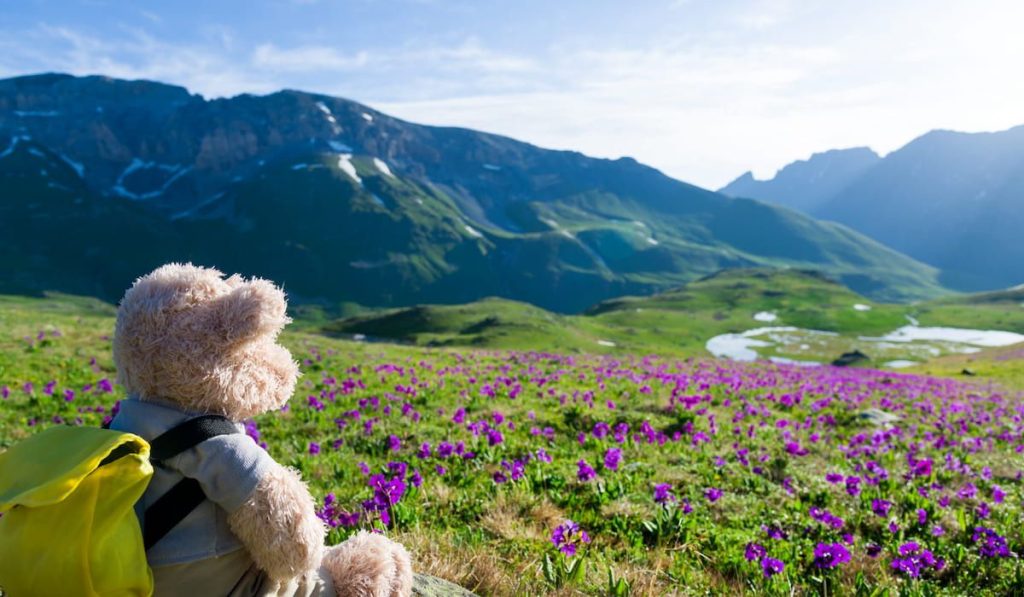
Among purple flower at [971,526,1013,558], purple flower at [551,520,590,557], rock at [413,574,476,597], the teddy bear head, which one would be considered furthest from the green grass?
the teddy bear head

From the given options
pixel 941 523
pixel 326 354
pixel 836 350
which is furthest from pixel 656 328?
pixel 941 523

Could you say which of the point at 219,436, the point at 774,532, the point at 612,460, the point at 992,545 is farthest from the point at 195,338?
the point at 992,545

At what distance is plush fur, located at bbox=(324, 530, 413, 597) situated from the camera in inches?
138

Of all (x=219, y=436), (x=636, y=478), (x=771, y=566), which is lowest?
(x=636, y=478)

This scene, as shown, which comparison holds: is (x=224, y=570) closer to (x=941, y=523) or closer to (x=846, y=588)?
(x=846, y=588)

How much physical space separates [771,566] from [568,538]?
1770 mm

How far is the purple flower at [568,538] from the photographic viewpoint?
5000 mm

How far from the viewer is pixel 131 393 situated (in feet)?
10.9

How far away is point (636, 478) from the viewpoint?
760 centimetres

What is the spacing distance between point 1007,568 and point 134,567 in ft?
24.2

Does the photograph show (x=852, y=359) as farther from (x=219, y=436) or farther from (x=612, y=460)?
(x=219, y=436)

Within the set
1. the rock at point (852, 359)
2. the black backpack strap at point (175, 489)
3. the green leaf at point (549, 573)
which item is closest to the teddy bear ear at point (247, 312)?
the black backpack strap at point (175, 489)

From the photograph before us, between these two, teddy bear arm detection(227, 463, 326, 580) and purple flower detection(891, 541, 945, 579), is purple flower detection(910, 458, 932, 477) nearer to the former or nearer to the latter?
purple flower detection(891, 541, 945, 579)

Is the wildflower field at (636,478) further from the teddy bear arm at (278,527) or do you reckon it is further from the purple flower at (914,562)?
the teddy bear arm at (278,527)
